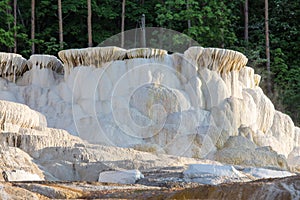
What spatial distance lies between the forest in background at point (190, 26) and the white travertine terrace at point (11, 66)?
5.62 m

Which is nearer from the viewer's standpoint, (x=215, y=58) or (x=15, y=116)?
(x=15, y=116)

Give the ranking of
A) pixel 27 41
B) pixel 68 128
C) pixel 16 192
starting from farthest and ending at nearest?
pixel 27 41, pixel 68 128, pixel 16 192

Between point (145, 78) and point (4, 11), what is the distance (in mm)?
10372

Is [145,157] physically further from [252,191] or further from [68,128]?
[252,191]

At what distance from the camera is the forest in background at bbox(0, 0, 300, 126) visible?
31.1 m

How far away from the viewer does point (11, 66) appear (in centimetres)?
2448

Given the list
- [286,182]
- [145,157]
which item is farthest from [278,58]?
[286,182]

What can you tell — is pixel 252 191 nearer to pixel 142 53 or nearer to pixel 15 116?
pixel 15 116

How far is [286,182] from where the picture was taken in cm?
960

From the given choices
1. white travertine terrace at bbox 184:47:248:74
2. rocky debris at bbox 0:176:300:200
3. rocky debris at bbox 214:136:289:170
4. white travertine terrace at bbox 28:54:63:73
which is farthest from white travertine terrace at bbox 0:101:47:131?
rocky debris at bbox 0:176:300:200

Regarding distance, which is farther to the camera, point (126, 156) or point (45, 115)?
point (45, 115)

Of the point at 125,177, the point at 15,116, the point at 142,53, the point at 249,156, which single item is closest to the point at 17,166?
the point at 125,177

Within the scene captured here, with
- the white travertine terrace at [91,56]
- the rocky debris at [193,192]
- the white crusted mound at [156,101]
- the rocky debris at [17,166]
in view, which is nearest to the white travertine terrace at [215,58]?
the white crusted mound at [156,101]

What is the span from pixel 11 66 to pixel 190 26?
10.3m
